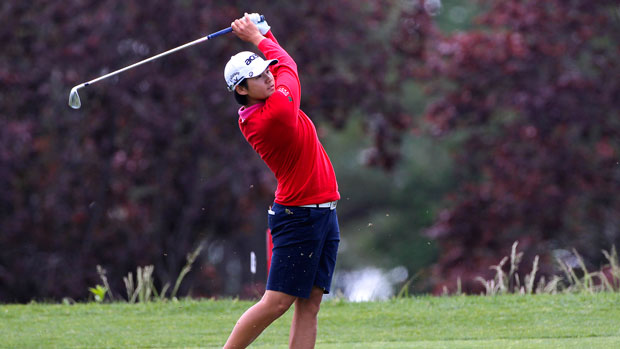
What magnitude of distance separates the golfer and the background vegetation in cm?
666

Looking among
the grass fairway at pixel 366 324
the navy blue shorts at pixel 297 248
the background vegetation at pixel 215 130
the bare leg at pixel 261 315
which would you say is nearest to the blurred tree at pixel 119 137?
the background vegetation at pixel 215 130

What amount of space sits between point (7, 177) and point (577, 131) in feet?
22.1

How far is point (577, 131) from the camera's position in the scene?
40.3 ft

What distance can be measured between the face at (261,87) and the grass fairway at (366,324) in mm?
2130

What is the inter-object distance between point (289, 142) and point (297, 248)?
55 centimetres

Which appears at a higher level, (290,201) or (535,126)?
(535,126)

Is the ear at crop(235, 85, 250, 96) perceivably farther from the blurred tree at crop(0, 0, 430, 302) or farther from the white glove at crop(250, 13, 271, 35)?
the blurred tree at crop(0, 0, 430, 302)

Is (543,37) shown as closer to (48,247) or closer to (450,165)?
(48,247)

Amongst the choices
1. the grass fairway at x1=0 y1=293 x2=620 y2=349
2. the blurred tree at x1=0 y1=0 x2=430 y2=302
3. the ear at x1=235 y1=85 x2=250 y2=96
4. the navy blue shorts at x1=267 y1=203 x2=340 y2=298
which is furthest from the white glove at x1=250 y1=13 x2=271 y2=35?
the blurred tree at x1=0 y1=0 x2=430 y2=302

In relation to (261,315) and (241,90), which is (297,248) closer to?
(261,315)

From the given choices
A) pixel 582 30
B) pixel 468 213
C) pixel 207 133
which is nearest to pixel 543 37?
pixel 582 30

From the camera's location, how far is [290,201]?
524cm

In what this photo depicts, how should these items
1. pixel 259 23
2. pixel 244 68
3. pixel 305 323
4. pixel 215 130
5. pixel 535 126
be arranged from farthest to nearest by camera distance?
pixel 215 130 → pixel 535 126 → pixel 259 23 → pixel 305 323 → pixel 244 68

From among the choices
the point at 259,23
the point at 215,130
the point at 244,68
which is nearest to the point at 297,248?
the point at 244,68
